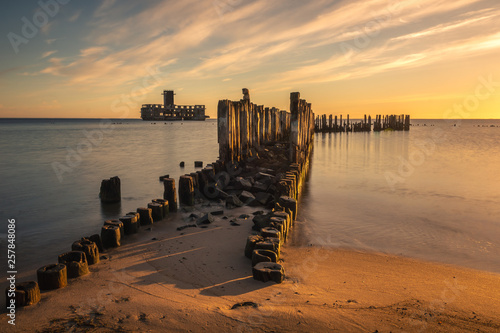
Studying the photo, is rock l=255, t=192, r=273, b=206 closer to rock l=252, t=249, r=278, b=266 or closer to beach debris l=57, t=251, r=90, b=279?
rock l=252, t=249, r=278, b=266

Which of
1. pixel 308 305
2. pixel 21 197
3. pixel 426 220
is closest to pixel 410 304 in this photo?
pixel 308 305

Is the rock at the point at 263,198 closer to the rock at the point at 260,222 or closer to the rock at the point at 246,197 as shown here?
the rock at the point at 246,197

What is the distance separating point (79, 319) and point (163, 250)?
2.17 m

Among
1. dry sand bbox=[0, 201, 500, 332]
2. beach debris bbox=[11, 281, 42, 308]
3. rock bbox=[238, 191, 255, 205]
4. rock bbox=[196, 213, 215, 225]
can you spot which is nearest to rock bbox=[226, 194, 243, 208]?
rock bbox=[238, 191, 255, 205]

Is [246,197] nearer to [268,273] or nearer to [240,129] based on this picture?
[268,273]

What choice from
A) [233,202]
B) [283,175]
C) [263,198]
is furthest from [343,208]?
[233,202]

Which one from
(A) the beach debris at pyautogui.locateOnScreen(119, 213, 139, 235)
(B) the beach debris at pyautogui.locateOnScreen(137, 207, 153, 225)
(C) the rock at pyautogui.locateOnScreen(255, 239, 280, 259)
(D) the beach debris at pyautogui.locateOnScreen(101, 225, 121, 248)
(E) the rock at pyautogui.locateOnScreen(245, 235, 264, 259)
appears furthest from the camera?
(B) the beach debris at pyautogui.locateOnScreen(137, 207, 153, 225)

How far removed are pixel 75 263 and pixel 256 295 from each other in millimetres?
2530

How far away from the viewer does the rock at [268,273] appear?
4.28 metres

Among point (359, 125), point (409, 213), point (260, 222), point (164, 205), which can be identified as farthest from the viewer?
point (359, 125)

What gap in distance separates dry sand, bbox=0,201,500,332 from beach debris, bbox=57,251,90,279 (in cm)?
10

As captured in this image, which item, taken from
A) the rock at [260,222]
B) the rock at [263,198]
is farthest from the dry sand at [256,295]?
the rock at [263,198]

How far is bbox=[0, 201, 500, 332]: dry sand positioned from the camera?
3.40 m

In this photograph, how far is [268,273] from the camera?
169 inches
